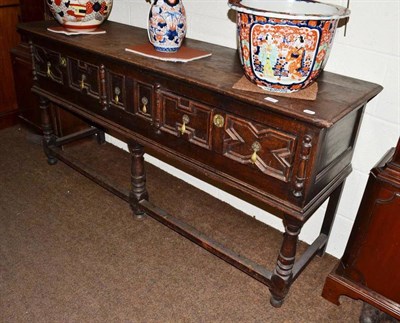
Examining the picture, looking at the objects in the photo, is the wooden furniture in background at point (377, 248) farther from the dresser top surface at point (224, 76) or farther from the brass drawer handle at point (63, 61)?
the brass drawer handle at point (63, 61)

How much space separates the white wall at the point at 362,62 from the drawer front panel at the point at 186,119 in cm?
53

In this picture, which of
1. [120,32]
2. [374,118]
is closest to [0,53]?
[120,32]

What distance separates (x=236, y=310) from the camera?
164 cm

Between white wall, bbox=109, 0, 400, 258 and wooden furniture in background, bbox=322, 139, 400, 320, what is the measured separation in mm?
134

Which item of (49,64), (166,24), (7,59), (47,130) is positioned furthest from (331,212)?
(7,59)

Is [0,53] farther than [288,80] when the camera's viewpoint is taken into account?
Yes

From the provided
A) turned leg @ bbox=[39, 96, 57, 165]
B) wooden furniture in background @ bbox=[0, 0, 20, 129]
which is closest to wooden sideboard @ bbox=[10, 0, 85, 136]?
wooden furniture in background @ bbox=[0, 0, 20, 129]

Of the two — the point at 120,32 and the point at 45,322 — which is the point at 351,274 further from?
the point at 120,32

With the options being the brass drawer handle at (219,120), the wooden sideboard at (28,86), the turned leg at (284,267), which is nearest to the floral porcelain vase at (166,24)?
the brass drawer handle at (219,120)

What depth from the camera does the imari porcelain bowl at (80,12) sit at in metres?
1.89

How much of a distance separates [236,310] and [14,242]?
110 cm

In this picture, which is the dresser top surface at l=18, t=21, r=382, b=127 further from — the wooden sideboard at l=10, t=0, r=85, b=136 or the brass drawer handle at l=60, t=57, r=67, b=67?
the wooden sideboard at l=10, t=0, r=85, b=136

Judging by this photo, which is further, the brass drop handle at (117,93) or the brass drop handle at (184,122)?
the brass drop handle at (117,93)

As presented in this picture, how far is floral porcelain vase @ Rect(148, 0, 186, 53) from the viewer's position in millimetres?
1596
